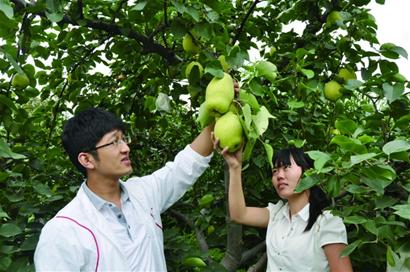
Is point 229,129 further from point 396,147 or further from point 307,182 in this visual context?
point 396,147

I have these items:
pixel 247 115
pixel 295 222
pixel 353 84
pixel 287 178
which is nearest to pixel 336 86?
pixel 353 84

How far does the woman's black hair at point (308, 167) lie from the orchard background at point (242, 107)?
6cm

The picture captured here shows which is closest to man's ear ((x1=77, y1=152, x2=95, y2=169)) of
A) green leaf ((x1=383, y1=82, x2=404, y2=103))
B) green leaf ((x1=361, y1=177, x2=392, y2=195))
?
green leaf ((x1=361, y1=177, x2=392, y2=195))

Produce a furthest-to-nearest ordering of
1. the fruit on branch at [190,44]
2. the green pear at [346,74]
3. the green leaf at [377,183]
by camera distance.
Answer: the green pear at [346,74], the fruit on branch at [190,44], the green leaf at [377,183]

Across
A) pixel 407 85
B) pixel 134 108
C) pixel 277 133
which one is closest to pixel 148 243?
pixel 277 133

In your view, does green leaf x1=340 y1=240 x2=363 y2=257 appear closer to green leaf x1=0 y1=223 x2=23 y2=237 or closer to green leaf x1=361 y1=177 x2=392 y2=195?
green leaf x1=361 y1=177 x2=392 y2=195

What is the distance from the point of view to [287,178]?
1.78m

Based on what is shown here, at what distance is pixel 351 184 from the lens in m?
1.36

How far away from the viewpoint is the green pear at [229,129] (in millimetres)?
1413

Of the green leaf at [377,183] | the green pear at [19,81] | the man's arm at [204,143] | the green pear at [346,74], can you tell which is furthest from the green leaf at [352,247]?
the green pear at [19,81]

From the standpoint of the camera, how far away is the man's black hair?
1.60 m

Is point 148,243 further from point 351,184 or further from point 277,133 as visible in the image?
point 277,133

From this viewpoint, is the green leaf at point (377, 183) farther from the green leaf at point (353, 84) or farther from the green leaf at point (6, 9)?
the green leaf at point (6, 9)

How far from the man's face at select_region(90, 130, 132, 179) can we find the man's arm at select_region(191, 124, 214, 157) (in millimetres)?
258
